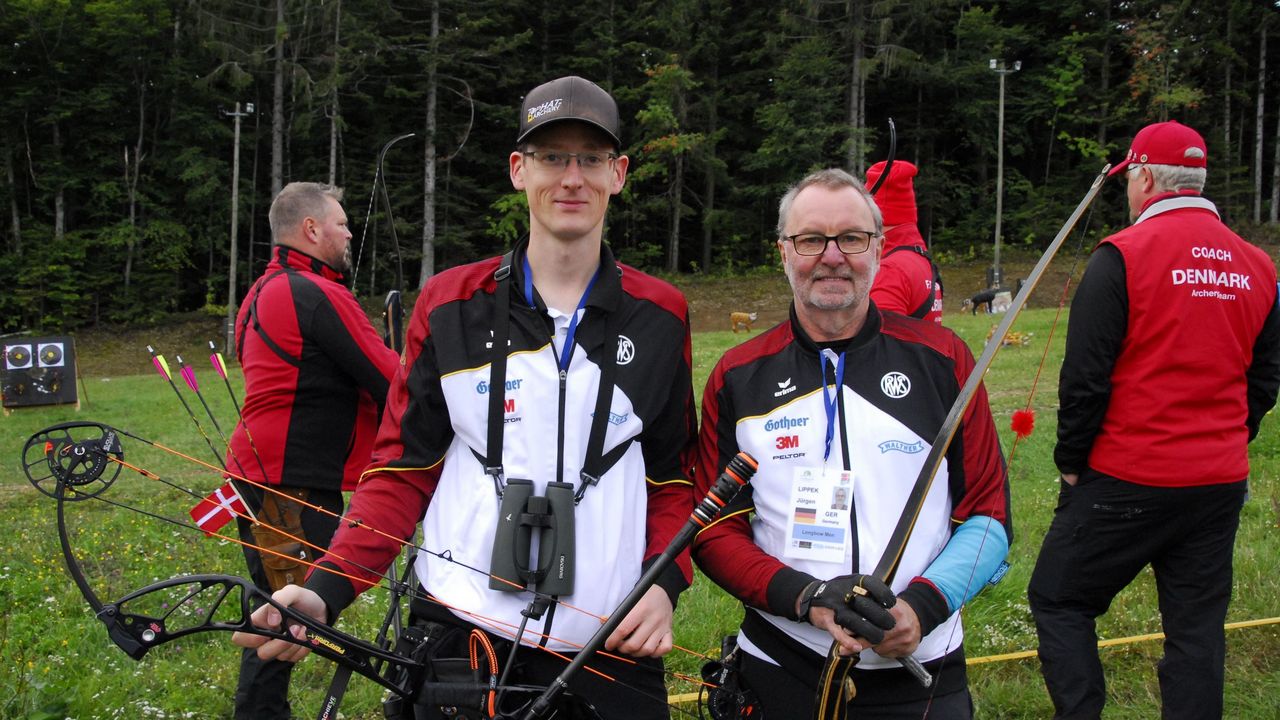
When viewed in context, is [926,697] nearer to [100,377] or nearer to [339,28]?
[100,377]

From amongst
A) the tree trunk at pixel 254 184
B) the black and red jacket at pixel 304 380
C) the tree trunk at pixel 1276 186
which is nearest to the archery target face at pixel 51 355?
the black and red jacket at pixel 304 380

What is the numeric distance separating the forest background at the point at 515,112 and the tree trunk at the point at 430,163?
0.10 meters

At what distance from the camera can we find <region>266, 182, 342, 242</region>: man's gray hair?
13.4ft

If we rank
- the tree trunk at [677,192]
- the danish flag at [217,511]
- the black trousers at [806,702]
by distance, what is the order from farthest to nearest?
Result: the tree trunk at [677,192] → the danish flag at [217,511] → the black trousers at [806,702]

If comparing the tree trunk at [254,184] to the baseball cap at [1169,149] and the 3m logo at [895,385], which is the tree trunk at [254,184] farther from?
the 3m logo at [895,385]

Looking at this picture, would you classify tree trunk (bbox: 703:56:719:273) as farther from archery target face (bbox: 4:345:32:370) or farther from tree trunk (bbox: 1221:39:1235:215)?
archery target face (bbox: 4:345:32:370)

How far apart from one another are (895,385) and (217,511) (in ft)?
8.39

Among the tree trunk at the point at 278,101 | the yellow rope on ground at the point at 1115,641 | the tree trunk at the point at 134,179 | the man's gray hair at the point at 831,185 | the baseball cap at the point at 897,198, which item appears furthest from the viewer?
the tree trunk at the point at 134,179

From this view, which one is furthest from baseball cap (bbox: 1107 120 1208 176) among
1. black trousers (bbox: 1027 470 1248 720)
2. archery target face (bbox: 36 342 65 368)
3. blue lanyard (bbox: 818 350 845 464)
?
archery target face (bbox: 36 342 65 368)

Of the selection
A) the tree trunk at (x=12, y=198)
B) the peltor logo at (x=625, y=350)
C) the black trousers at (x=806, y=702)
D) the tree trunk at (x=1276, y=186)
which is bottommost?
the black trousers at (x=806, y=702)

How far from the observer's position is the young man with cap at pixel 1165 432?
3400mm

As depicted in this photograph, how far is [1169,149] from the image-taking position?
3590 mm

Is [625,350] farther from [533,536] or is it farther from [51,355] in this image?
[51,355]

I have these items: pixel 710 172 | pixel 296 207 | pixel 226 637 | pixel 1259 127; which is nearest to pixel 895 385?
pixel 296 207
